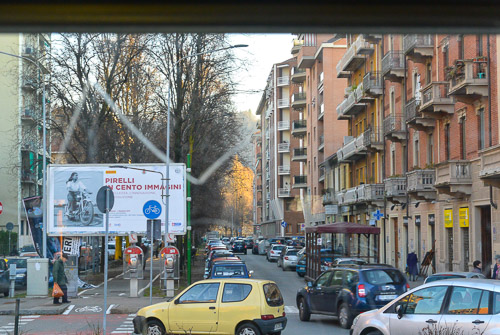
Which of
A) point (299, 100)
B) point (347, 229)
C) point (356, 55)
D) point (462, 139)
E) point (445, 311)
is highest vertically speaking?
point (299, 100)

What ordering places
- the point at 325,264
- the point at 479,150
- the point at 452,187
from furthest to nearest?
the point at 325,264 → the point at 452,187 → the point at 479,150

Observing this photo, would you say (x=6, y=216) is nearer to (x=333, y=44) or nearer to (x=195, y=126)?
(x=195, y=126)

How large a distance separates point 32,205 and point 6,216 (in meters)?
33.8

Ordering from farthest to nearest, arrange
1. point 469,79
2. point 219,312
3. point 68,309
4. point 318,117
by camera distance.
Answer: point 318,117 < point 469,79 < point 68,309 < point 219,312

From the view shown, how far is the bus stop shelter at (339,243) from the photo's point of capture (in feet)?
104

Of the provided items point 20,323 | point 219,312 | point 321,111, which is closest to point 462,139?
point 219,312

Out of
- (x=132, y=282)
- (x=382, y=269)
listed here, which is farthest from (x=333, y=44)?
(x=382, y=269)

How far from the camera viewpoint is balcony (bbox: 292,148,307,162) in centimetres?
8617

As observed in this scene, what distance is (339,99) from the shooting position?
68125 mm

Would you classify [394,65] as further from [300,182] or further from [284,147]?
[284,147]

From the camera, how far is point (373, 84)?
46531 mm

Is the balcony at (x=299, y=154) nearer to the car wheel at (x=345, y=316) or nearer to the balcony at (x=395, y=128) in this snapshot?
the balcony at (x=395, y=128)

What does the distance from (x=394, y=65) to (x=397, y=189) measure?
6.98m

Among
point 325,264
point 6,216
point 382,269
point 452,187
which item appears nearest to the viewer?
point 382,269
